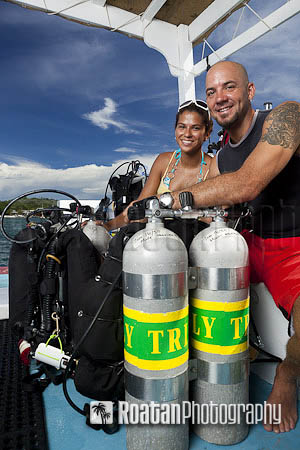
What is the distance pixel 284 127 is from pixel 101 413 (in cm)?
120

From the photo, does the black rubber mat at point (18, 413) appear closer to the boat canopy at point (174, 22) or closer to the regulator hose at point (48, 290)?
the regulator hose at point (48, 290)

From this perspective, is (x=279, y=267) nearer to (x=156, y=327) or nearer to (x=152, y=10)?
(x=156, y=327)

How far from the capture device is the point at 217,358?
3.38 feet

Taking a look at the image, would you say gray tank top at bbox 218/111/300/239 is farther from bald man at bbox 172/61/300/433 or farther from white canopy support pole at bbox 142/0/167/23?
white canopy support pole at bbox 142/0/167/23

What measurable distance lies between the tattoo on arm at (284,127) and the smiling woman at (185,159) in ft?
2.43

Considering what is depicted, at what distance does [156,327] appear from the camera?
92 cm

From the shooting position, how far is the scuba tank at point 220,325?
3.31ft

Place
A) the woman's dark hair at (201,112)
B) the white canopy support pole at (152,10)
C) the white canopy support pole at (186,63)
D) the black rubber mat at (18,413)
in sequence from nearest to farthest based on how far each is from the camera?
1. the black rubber mat at (18,413)
2. the woman's dark hair at (201,112)
3. the white canopy support pole at (152,10)
4. the white canopy support pole at (186,63)

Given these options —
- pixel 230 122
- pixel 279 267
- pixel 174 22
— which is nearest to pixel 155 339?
pixel 279 267

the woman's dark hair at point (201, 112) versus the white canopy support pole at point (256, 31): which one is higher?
the white canopy support pole at point (256, 31)

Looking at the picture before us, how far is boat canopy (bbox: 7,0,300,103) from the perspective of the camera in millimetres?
3205

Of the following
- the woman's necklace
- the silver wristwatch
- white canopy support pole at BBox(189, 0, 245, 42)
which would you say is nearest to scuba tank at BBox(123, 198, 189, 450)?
the silver wristwatch

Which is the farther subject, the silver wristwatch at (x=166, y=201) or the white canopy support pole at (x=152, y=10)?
the white canopy support pole at (x=152, y=10)

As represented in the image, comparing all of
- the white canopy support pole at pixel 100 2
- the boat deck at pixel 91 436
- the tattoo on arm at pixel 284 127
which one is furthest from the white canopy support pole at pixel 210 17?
the boat deck at pixel 91 436
